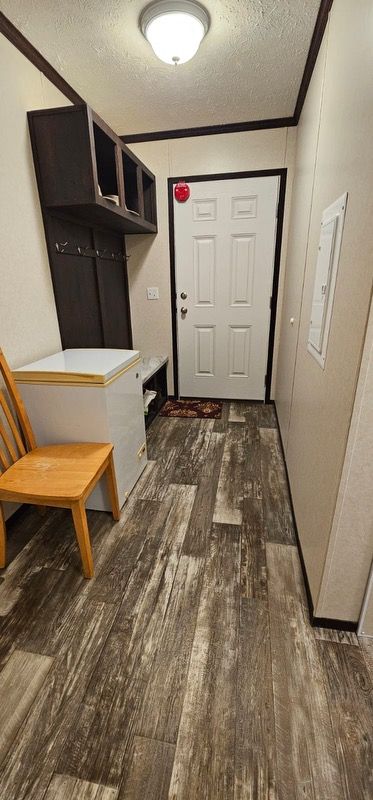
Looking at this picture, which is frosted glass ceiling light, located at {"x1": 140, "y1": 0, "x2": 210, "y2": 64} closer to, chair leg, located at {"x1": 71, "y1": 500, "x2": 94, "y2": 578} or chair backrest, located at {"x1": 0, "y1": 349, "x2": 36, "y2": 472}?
chair backrest, located at {"x1": 0, "y1": 349, "x2": 36, "y2": 472}

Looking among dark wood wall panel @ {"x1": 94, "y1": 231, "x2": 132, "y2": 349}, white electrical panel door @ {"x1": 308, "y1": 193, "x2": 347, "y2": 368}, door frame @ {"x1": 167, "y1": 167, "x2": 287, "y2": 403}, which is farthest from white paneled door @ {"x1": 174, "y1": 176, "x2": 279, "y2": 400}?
white electrical panel door @ {"x1": 308, "y1": 193, "x2": 347, "y2": 368}

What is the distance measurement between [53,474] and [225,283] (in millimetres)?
2313

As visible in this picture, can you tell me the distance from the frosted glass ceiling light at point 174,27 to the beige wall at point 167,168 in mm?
1086

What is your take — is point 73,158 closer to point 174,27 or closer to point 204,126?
point 174,27

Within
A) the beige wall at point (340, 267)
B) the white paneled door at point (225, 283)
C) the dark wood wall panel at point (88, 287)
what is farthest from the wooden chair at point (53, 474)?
the white paneled door at point (225, 283)

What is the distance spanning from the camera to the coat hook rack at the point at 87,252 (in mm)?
2153

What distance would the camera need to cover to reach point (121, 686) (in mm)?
1100

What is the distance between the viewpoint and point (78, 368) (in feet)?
5.61

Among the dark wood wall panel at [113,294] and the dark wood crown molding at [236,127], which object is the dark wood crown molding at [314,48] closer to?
the dark wood crown molding at [236,127]

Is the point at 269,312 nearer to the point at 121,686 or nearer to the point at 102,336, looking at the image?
the point at 102,336

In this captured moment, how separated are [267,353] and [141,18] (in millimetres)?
2337

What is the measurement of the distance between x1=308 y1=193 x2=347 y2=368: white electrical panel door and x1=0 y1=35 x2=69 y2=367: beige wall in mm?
1515

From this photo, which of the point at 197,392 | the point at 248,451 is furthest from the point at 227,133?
the point at 248,451

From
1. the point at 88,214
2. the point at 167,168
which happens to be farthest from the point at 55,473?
the point at 167,168
